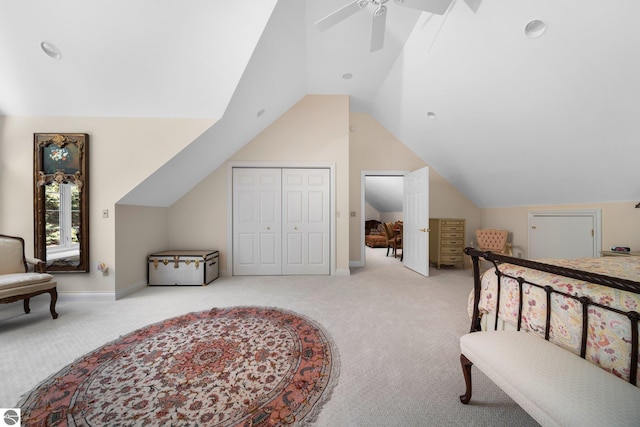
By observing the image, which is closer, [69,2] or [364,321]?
[69,2]

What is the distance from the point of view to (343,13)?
2023 mm

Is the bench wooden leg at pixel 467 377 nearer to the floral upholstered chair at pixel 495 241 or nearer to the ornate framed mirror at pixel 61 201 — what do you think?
the floral upholstered chair at pixel 495 241

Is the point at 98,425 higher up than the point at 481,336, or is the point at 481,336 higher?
the point at 481,336

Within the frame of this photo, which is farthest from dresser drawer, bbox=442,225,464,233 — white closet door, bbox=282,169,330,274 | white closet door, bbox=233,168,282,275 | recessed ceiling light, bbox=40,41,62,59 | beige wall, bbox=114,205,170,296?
recessed ceiling light, bbox=40,41,62,59

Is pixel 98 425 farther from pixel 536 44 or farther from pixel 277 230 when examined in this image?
pixel 536 44

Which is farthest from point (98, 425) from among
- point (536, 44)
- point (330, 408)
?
point (536, 44)

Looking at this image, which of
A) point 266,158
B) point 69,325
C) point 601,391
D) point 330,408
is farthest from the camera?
point 266,158

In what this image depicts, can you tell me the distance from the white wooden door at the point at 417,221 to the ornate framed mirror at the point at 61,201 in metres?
5.12

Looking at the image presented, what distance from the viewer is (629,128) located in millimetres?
2172

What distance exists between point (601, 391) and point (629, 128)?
108 inches

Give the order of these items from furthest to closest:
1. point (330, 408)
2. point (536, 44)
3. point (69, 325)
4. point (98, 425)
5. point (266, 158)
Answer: point (266, 158) → point (69, 325) → point (536, 44) → point (330, 408) → point (98, 425)

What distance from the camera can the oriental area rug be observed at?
1.30 metres

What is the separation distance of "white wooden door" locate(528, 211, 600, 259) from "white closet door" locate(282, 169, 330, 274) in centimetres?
357

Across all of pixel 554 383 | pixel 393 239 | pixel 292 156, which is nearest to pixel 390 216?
pixel 393 239
